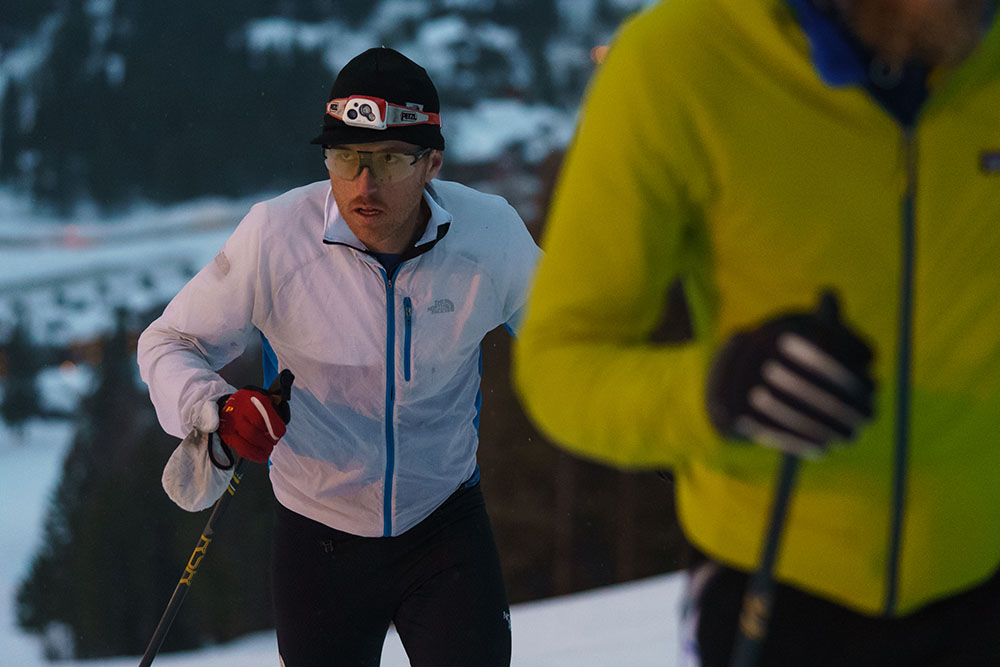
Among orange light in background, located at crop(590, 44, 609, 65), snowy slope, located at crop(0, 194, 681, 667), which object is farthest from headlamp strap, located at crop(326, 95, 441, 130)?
snowy slope, located at crop(0, 194, 681, 667)

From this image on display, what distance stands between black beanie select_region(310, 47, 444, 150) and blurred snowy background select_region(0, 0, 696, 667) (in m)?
14.3

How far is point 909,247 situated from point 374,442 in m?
1.43

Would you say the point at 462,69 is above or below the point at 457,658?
below

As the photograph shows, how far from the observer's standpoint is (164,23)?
72.8ft

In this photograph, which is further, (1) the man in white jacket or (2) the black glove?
(1) the man in white jacket

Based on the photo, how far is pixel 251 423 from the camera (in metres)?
1.97

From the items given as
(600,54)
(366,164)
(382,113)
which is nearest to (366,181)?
(366,164)

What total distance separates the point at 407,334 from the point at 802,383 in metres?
1.42

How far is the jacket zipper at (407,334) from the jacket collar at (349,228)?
11cm

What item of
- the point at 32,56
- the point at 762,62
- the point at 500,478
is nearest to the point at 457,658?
the point at 762,62

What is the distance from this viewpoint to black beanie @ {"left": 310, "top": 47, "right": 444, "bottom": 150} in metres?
2.15

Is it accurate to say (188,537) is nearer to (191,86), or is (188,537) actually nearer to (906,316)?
(191,86)

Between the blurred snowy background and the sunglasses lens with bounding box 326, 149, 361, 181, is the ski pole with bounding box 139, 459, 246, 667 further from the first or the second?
the blurred snowy background

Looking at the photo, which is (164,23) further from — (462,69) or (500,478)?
(500,478)
